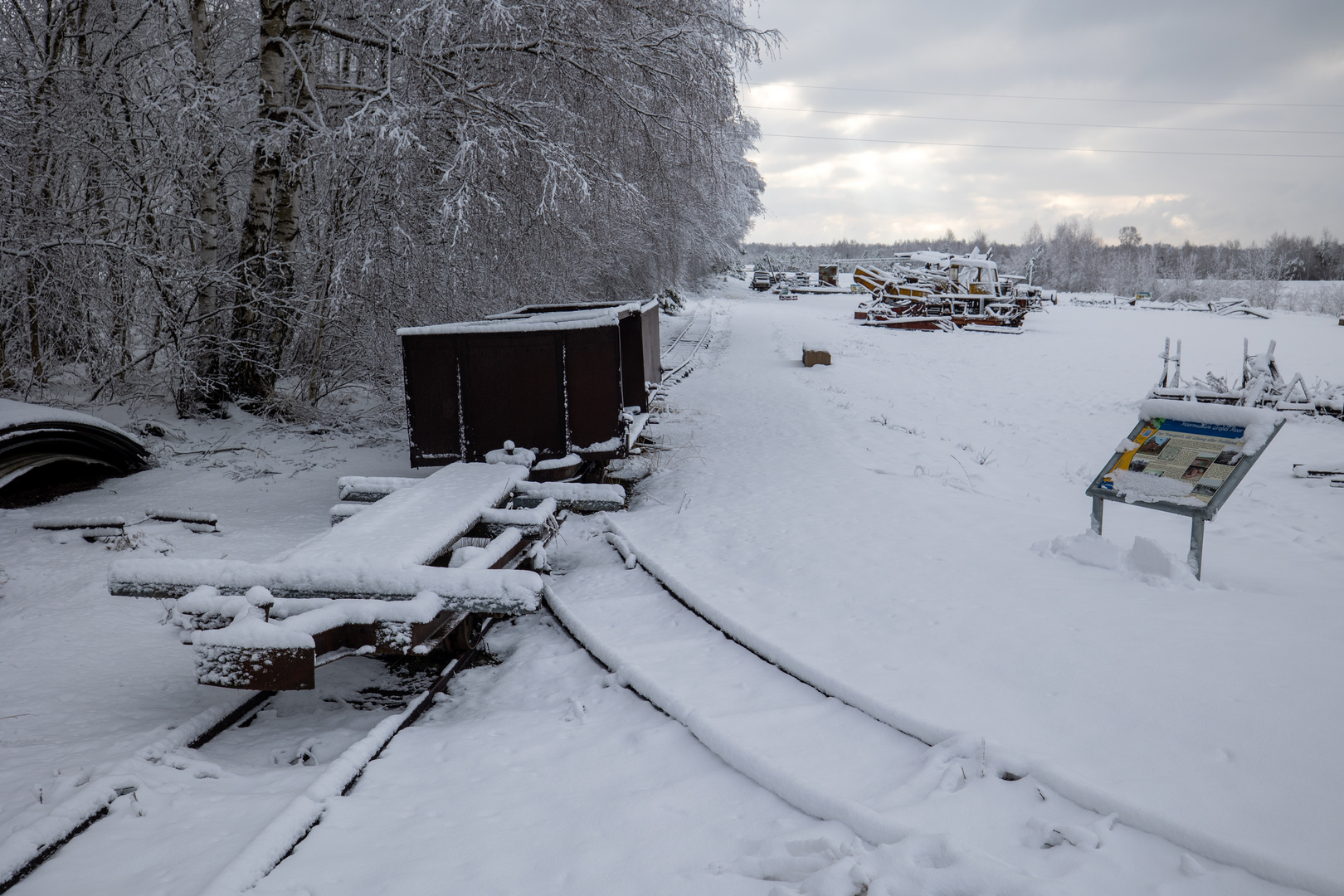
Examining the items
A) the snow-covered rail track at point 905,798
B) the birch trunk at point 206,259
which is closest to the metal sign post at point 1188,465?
the snow-covered rail track at point 905,798

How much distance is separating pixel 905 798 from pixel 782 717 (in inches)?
36.5

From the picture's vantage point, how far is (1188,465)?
221 inches

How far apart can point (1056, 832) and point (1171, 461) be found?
12.9 ft

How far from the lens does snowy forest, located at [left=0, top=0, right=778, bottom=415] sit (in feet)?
29.8

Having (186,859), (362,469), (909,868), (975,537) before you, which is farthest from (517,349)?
(909,868)

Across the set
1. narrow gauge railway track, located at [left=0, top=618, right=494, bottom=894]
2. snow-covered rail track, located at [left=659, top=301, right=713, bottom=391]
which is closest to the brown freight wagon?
narrow gauge railway track, located at [left=0, top=618, right=494, bottom=894]

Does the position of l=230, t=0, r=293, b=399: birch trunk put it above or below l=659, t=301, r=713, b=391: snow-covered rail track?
above

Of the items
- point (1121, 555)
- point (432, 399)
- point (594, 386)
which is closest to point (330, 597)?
point (432, 399)

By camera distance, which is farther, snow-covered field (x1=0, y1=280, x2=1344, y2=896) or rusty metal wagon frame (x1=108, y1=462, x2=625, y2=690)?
rusty metal wagon frame (x1=108, y1=462, x2=625, y2=690)

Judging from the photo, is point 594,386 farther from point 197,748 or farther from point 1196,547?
point 1196,547

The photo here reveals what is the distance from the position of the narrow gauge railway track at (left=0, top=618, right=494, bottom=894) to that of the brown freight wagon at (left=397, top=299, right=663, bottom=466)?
12.6 feet

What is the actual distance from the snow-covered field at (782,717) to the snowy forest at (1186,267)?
→ 52.2 meters

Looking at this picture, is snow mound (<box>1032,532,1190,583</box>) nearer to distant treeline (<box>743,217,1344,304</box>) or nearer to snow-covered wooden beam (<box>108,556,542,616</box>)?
snow-covered wooden beam (<box>108,556,542,616</box>)

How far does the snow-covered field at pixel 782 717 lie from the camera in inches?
114
